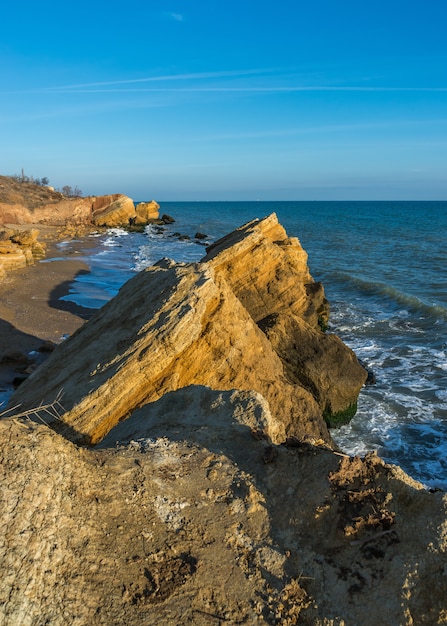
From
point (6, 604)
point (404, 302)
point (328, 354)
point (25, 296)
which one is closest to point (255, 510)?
point (6, 604)

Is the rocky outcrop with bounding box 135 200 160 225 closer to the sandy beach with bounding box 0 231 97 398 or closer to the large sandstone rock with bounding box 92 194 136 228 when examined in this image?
the large sandstone rock with bounding box 92 194 136 228

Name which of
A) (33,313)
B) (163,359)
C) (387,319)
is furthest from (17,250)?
(163,359)

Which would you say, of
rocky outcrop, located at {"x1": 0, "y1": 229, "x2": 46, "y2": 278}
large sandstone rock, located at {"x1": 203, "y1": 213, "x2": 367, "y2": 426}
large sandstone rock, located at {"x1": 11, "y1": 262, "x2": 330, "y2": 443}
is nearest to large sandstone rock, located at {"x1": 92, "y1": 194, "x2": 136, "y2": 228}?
rocky outcrop, located at {"x1": 0, "y1": 229, "x2": 46, "y2": 278}

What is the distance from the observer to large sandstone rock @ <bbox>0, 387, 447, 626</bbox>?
3406 millimetres

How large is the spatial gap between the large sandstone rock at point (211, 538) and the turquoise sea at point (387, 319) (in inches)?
297

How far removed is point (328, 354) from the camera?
13.2m

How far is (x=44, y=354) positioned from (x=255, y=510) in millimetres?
12517

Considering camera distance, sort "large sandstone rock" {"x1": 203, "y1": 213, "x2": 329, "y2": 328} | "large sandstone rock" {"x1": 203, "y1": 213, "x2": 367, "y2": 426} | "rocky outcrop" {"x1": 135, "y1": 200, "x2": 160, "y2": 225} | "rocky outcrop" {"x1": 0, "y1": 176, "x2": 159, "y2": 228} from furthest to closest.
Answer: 1. "rocky outcrop" {"x1": 135, "y1": 200, "x2": 160, "y2": 225}
2. "rocky outcrop" {"x1": 0, "y1": 176, "x2": 159, "y2": 228}
3. "large sandstone rock" {"x1": 203, "y1": 213, "x2": 329, "y2": 328}
4. "large sandstone rock" {"x1": 203, "y1": 213, "x2": 367, "y2": 426}

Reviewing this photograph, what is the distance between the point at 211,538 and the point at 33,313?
1825 centimetres

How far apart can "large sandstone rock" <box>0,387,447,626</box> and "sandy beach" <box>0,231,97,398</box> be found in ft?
32.2

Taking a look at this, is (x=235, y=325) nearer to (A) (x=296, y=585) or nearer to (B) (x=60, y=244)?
(A) (x=296, y=585)

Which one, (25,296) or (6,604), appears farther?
(25,296)

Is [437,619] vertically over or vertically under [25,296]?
over

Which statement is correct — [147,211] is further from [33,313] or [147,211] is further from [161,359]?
[161,359]
